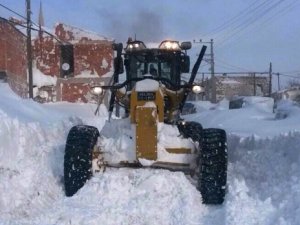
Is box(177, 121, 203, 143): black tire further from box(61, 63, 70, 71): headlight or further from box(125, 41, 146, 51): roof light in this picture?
box(61, 63, 70, 71): headlight

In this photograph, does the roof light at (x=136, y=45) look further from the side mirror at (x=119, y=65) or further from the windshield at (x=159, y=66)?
the side mirror at (x=119, y=65)

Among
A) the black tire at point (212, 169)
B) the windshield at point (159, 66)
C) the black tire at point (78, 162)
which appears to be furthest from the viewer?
the windshield at point (159, 66)

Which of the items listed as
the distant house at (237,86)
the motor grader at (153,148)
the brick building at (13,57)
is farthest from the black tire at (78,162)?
the distant house at (237,86)

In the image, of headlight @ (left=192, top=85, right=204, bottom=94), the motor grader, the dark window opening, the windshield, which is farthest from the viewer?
the dark window opening

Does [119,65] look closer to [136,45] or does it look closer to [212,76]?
[136,45]

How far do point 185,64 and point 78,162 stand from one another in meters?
3.18

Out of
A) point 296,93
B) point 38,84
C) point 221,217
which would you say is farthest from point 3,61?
point 296,93

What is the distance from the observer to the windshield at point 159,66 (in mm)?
10133

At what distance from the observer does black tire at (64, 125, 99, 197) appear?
8.13m

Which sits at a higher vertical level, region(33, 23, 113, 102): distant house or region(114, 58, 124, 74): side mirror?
region(33, 23, 113, 102): distant house

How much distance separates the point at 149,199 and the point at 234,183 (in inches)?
55.6

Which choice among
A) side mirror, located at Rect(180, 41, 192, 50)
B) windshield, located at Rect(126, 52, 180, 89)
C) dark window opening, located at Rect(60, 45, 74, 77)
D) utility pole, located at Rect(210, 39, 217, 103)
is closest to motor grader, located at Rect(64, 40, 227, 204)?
windshield, located at Rect(126, 52, 180, 89)

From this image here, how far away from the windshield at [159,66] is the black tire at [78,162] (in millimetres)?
2301

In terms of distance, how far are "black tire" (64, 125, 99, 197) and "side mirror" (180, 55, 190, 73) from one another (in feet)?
8.88
